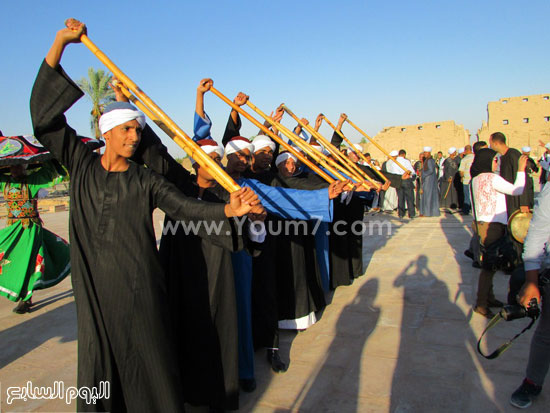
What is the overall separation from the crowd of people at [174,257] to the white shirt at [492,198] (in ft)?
0.05

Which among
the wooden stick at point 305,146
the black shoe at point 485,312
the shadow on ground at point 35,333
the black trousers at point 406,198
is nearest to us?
the wooden stick at point 305,146

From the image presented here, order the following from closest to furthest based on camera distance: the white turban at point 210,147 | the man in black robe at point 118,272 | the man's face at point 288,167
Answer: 1. the man in black robe at point 118,272
2. the white turban at point 210,147
3. the man's face at point 288,167

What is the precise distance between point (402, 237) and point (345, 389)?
19.2ft

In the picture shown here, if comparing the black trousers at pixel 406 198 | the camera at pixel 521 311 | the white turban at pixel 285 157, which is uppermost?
the white turban at pixel 285 157

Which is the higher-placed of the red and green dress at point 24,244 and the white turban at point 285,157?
the white turban at point 285,157

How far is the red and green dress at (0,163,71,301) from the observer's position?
173 inches

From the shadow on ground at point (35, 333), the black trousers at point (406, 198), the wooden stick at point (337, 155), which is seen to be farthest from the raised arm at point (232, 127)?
the black trousers at point (406, 198)

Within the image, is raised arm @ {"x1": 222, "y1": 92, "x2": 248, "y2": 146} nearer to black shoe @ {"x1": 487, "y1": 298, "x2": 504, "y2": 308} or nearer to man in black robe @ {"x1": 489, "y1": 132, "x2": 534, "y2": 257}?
man in black robe @ {"x1": 489, "y1": 132, "x2": 534, "y2": 257}

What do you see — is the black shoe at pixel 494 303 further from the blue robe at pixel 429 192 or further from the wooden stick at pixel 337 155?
the blue robe at pixel 429 192

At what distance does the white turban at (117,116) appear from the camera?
2082 millimetres

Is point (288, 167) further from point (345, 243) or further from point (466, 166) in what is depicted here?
point (466, 166)

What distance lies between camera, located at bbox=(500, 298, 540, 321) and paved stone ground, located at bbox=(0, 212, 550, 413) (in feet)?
1.87

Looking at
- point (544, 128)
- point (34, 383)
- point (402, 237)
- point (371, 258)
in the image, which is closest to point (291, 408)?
point (34, 383)

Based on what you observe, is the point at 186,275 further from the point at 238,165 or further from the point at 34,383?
the point at 34,383
